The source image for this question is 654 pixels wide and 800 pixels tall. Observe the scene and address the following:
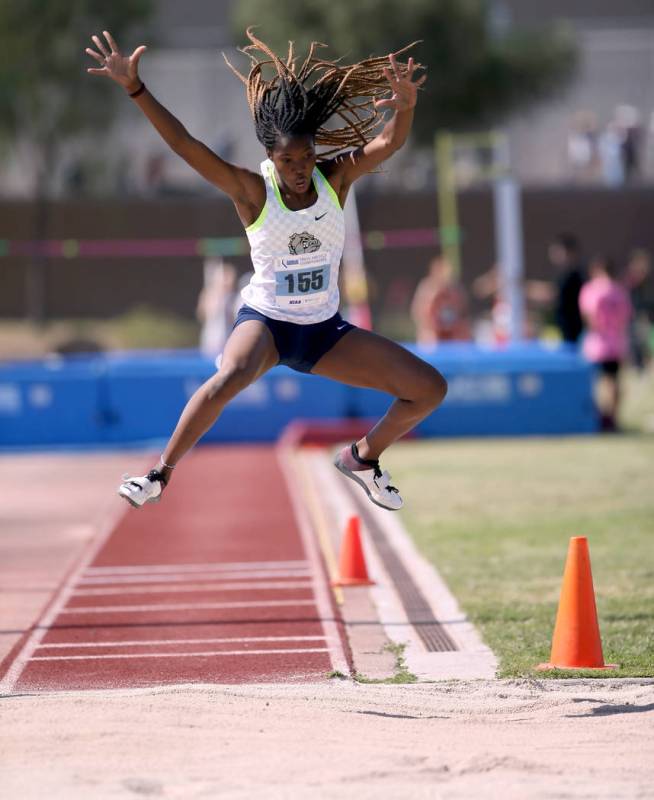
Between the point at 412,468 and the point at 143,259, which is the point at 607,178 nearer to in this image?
the point at 143,259

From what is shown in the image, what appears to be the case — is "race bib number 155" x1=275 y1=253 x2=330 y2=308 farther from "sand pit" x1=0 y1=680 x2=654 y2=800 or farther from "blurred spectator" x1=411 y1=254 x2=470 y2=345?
"blurred spectator" x1=411 y1=254 x2=470 y2=345

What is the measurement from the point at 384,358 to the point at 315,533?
4.51m

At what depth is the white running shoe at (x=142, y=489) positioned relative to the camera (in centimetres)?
627

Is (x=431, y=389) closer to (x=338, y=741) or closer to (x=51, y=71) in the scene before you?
(x=338, y=741)

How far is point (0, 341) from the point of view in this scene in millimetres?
33406

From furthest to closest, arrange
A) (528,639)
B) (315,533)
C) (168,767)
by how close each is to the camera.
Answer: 1. (315,533)
2. (528,639)
3. (168,767)

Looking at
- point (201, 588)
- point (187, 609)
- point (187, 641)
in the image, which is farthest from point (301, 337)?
point (201, 588)

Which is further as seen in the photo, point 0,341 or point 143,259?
point 143,259

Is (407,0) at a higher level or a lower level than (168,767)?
higher

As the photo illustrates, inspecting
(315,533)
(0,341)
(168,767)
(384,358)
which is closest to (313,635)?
(384,358)

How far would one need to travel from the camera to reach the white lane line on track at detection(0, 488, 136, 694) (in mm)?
6578

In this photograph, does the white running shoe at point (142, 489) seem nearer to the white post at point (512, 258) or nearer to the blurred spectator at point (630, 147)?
the white post at point (512, 258)

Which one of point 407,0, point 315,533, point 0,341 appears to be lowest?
point 0,341

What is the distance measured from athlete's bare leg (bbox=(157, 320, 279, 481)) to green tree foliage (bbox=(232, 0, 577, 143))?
32.4 m
